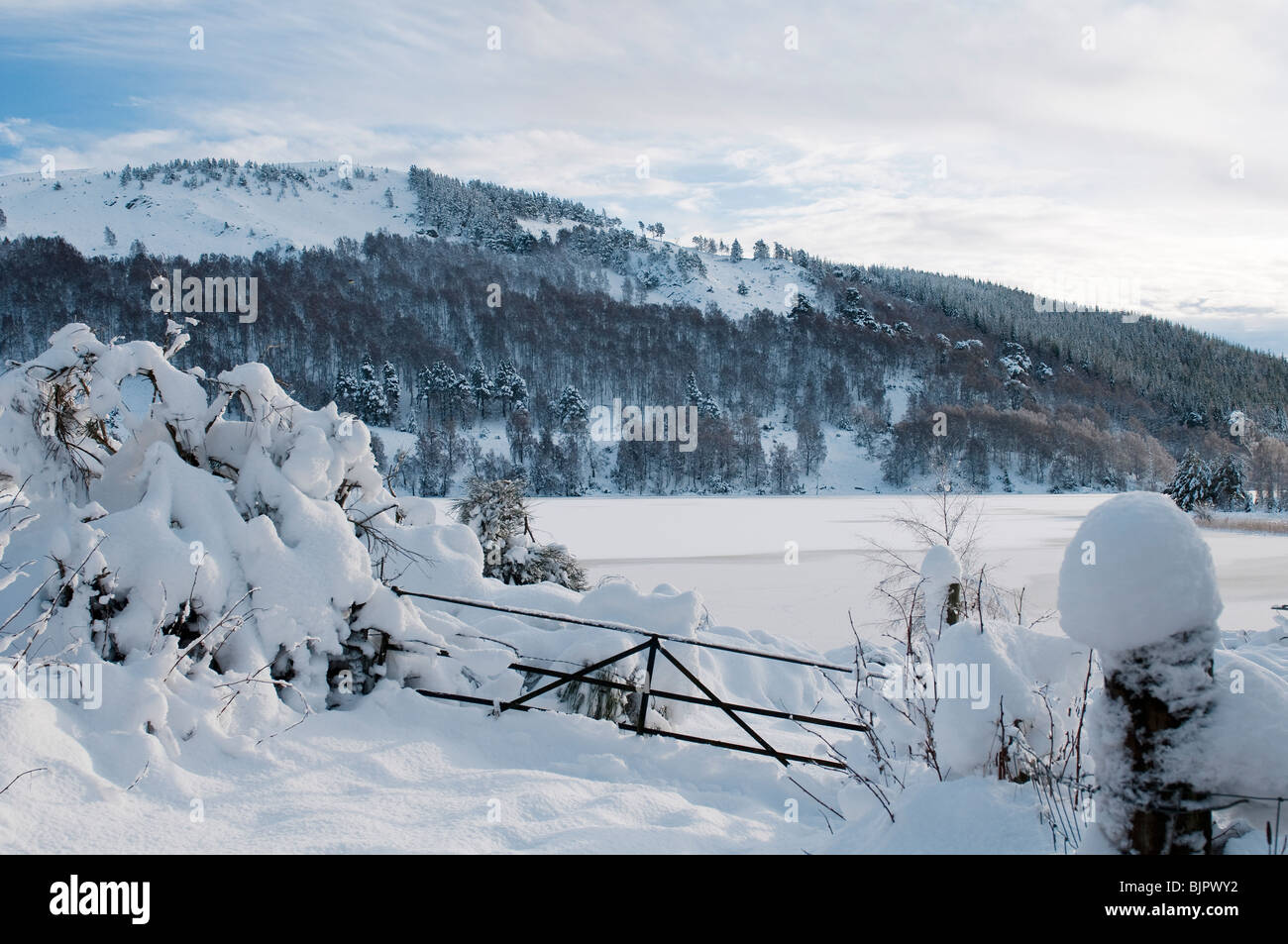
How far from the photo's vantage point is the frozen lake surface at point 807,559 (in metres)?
21.5

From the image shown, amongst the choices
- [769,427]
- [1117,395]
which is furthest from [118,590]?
[1117,395]

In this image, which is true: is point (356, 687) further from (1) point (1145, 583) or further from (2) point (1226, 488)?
(2) point (1226, 488)

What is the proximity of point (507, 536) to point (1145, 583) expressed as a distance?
1411 cm

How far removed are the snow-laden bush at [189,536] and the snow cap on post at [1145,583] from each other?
14.6 feet

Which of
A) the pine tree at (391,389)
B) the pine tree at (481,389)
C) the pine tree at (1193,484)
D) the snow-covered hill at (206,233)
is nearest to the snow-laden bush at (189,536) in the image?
the pine tree at (1193,484)

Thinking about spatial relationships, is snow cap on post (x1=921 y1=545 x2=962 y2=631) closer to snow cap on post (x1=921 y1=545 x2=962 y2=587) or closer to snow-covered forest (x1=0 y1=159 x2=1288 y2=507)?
snow cap on post (x1=921 y1=545 x2=962 y2=587)

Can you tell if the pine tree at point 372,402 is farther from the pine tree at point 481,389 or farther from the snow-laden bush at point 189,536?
the snow-laden bush at point 189,536

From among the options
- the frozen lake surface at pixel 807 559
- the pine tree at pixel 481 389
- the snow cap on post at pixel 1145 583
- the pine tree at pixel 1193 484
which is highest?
the pine tree at pixel 481 389

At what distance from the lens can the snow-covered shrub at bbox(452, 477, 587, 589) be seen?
15.0m

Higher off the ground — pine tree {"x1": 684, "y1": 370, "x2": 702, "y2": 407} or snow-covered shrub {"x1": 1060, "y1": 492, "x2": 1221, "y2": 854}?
pine tree {"x1": 684, "y1": 370, "x2": 702, "y2": 407}

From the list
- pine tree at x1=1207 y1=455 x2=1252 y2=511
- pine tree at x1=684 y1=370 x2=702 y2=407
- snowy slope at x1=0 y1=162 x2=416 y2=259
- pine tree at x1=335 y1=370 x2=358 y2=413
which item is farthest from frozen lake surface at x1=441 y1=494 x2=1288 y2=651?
snowy slope at x1=0 y1=162 x2=416 y2=259

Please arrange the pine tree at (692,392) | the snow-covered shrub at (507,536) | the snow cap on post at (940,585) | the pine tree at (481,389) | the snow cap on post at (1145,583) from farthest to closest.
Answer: the pine tree at (692,392) < the pine tree at (481,389) < the snow-covered shrub at (507,536) < the snow cap on post at (940,585) < the snow cap on post at (1145,583)

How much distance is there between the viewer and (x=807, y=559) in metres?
32.5

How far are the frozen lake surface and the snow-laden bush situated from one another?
38.7 feet
